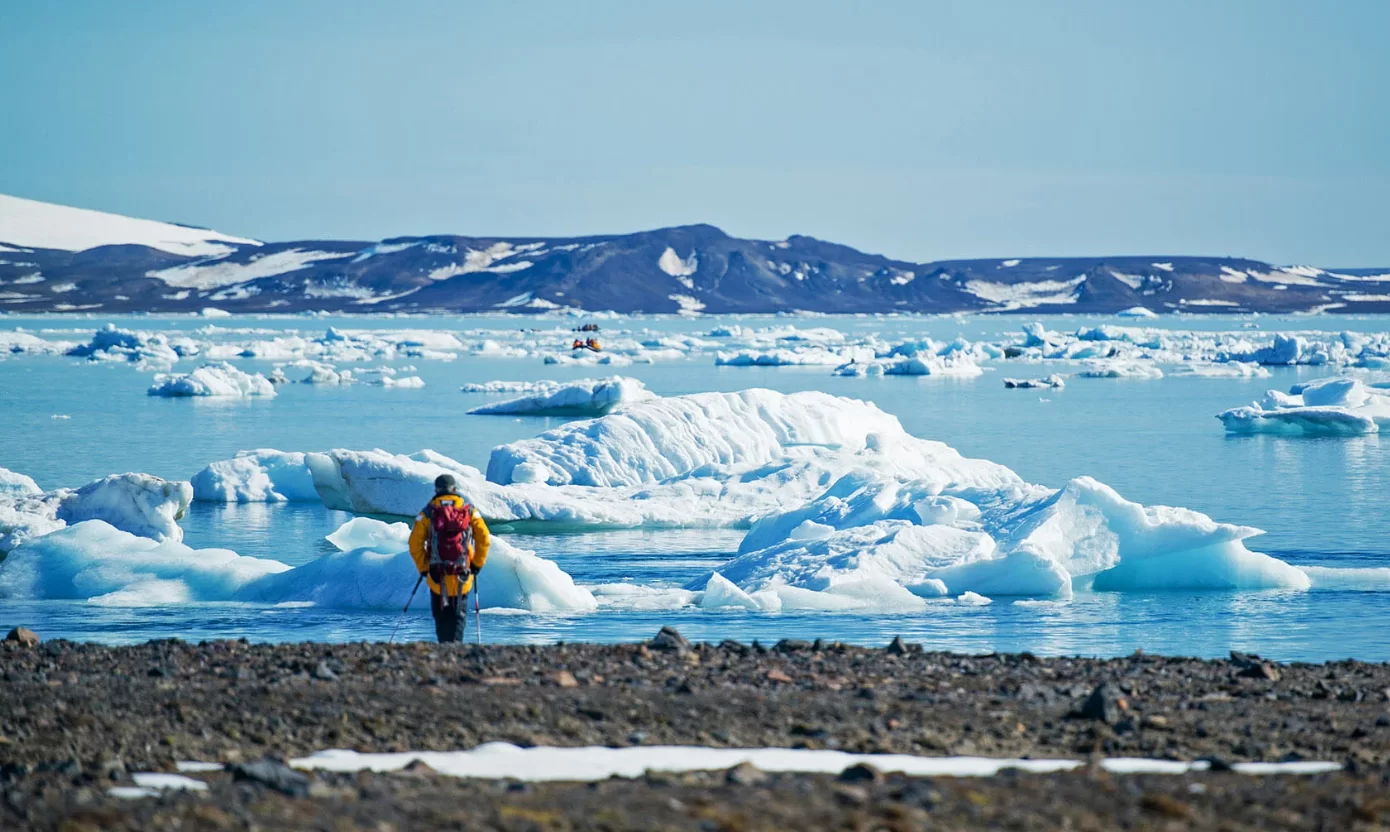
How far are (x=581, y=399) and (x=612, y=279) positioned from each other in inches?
4576

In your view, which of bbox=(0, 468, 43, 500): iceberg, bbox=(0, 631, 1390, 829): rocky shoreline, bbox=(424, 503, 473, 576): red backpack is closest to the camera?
bbox=(0, 631, 1390, 829): rocky shoreline

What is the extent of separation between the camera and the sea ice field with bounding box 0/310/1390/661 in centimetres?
930

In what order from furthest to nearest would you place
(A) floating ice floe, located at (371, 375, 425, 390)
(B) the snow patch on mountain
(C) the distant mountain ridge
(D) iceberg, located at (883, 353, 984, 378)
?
(B) the snow patch on mountain → (C) the distant mountain ridge → (D) iceberg, located at (883, 353, 984, 378) → (A) floating ice floe, located at (371, 375, 425, 390)

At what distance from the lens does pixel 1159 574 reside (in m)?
10.6

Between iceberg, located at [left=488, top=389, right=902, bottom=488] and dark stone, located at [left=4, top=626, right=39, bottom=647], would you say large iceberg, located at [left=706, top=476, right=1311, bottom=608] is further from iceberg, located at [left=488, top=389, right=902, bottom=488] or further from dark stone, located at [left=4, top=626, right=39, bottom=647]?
iceberg, located at [left=488, top=389, right=902, bottom=488]

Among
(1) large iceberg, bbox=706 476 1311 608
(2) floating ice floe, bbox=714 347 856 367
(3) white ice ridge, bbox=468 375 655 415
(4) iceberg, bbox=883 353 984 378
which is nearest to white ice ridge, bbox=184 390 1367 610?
(1) large iceberg, bbox=706 476 1311 608

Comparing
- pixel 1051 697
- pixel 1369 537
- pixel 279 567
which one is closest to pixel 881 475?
pixel 1369 537

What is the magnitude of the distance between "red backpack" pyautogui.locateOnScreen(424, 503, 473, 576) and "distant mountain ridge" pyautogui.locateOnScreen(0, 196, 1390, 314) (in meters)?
115

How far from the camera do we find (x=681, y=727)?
5176 mm

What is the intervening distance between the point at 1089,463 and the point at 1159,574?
851 centimetres

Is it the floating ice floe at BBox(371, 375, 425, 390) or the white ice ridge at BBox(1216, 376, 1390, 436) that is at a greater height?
the floating ice floe at BBox(371, 375, 425, 390)

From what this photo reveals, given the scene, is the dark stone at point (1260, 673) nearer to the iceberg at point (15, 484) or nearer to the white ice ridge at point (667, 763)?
the white ice ridge at point (667, 763)

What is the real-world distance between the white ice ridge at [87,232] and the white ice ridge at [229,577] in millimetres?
149040

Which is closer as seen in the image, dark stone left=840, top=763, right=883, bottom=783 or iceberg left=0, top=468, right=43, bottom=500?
dark stone left=840, top=763, right=883, bottom=783
